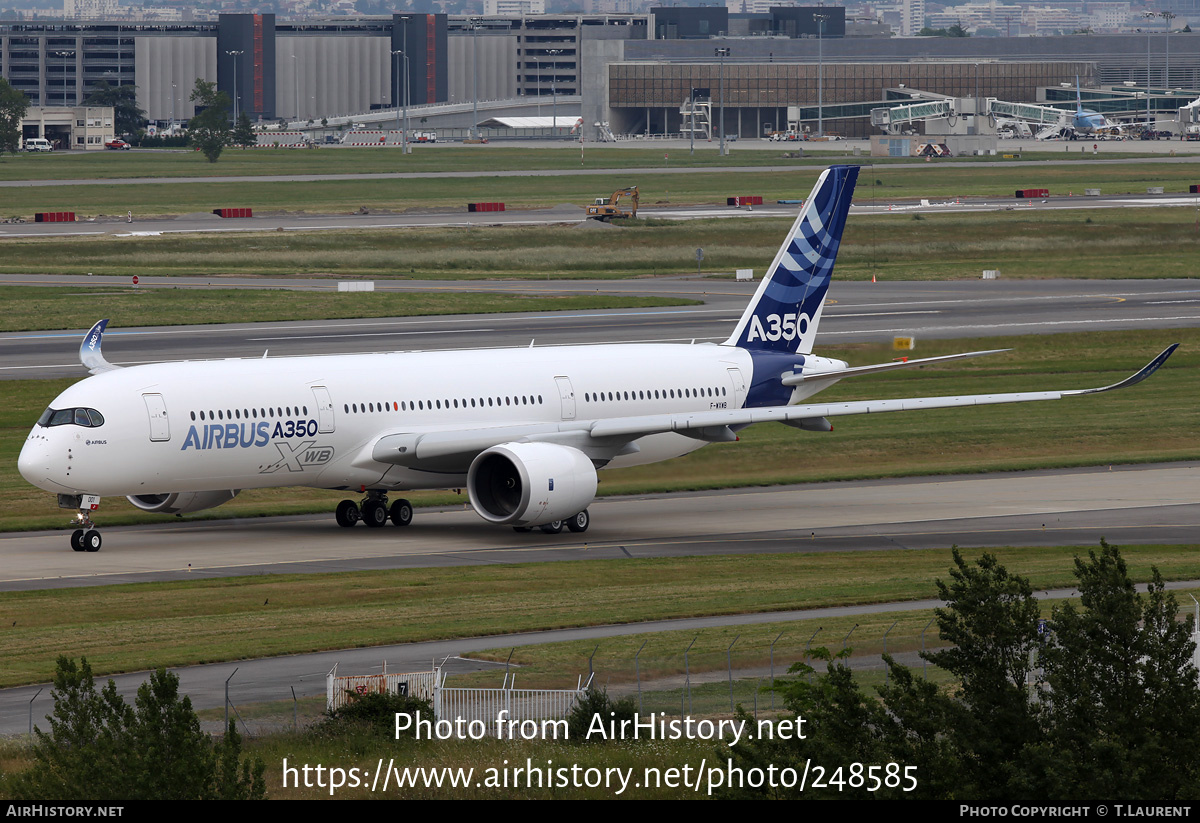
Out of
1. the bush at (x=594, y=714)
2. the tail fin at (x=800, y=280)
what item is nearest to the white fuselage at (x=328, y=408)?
the tail fin at (x=800, y=280)

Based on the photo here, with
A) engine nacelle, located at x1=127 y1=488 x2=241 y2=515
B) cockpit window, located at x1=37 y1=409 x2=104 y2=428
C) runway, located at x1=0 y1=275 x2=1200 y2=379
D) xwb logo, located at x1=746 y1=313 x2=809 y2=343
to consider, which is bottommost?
engine nacelle, located at x1=127 y1=488 x2=241 y2=515

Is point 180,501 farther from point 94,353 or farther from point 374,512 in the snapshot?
point 374,512

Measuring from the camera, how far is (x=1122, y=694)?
72.1 feet

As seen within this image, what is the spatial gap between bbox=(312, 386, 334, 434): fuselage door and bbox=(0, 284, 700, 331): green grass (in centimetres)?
4626

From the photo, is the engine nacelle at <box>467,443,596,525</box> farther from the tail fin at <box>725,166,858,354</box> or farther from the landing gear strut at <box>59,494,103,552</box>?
the tail fin at <box>725,166,858,354</box>

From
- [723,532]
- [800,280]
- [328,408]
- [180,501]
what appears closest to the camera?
[328,408]

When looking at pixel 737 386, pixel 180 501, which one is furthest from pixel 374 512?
pixel 737 386

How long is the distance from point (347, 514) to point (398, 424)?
12.0ft

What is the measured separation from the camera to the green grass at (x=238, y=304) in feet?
306

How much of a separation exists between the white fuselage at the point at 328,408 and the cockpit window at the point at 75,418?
0.16m

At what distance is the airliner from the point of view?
44.6 meters

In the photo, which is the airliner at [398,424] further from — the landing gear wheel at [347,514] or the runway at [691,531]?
the runway at [691,531]

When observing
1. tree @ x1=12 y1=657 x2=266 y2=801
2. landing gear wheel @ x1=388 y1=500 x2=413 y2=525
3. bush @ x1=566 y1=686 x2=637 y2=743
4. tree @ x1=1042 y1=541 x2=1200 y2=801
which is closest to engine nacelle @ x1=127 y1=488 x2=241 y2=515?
landing gear wheel @ x1=388 y1=500 x2=413 y2=525

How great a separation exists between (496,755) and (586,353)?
28218mm
